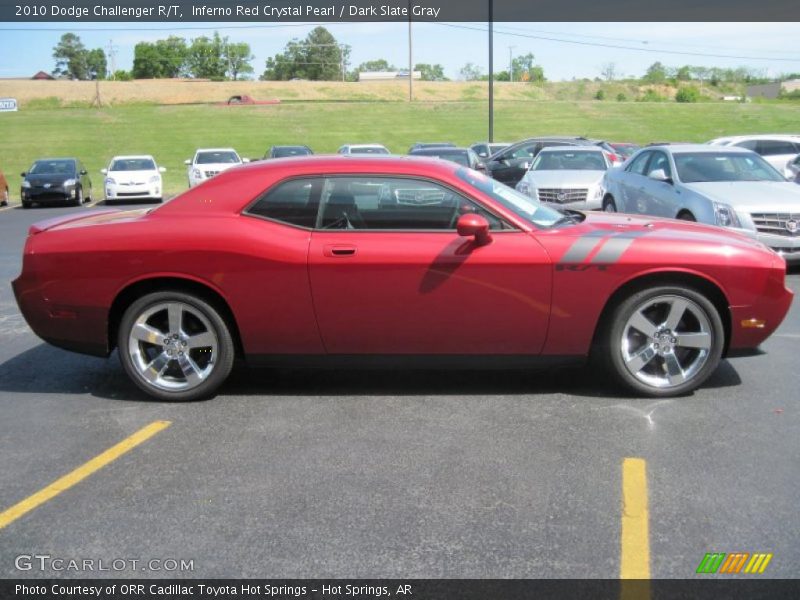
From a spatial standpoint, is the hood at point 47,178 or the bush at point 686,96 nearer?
the hood at point 47,178

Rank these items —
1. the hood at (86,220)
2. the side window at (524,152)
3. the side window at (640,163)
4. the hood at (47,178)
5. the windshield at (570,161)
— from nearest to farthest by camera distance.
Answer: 1. the hood at (86,220)
2. the side window at (640,163)
3. the windshield at (570,161)
4. the hood at (47,178)
5. the side window at (524,152)

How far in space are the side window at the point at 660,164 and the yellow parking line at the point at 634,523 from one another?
25.6 feet

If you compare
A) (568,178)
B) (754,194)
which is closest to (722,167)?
(754,194)

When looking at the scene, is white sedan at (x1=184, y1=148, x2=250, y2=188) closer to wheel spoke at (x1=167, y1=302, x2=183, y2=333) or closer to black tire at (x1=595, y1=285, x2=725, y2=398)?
wheel spoke at (x1=167, y1=302, x2=183, y2=333)

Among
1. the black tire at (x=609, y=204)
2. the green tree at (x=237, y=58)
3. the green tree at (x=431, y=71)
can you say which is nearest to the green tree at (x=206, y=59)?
the green tree at (x=237, y=58)

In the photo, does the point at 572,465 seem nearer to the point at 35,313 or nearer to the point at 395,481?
the point at 395,481

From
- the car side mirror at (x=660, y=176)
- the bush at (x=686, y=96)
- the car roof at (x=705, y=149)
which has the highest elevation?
the bush at (x=686, y=96)

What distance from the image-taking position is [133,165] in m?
25.8

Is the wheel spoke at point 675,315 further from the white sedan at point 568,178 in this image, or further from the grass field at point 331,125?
the grass field at point 331,125

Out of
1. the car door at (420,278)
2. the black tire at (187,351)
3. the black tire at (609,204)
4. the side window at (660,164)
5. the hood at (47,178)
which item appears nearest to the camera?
the car door at (420,278)

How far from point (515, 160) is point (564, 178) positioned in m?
7.84

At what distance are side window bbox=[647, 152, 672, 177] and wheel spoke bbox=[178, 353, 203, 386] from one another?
7.82m

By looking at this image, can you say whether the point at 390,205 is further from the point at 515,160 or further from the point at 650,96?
the point at 650,96

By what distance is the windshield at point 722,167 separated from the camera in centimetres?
1084
